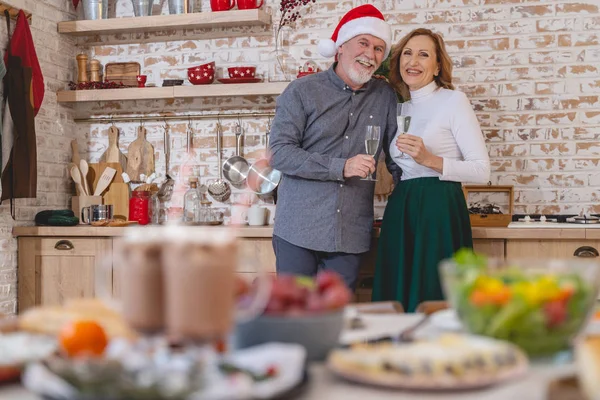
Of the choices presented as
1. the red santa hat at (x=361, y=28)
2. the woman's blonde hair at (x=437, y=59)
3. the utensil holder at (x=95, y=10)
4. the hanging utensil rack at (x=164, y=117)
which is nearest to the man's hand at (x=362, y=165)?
the woman's blonde hair at (x=437, y=59)

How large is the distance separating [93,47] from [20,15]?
28.3 inches

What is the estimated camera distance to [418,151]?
10.4 feet

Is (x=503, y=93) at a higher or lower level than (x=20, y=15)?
lower

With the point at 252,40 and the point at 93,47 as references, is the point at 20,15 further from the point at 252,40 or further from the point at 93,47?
the point at 252,40

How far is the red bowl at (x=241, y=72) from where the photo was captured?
4371 mm

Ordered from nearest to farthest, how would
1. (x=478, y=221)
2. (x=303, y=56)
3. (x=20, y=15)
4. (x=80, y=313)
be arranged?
(x=80, y=313) → (x=478, y=221) → (x=20, y=15) → (x=303, y=56)

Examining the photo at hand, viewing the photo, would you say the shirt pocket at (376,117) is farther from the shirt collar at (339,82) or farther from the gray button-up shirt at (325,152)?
the shirt collar at (339,82)

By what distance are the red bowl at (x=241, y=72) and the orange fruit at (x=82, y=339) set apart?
3272 mm

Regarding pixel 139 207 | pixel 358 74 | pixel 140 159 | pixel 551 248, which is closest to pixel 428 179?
pixel 358 74

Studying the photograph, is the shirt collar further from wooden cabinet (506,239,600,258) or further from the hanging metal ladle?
the hanging metal ladle

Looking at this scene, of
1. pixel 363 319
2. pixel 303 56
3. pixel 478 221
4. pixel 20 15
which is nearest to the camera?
pixel 363 319

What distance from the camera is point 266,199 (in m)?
4.53

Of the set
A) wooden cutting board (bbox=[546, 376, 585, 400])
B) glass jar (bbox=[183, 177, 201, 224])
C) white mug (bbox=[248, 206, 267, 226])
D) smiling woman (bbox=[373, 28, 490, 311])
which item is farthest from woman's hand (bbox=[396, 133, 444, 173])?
wooden cutting board (bbox=[546, 376, 585, 400])

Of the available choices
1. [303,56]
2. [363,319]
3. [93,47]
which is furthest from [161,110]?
[363,319]
